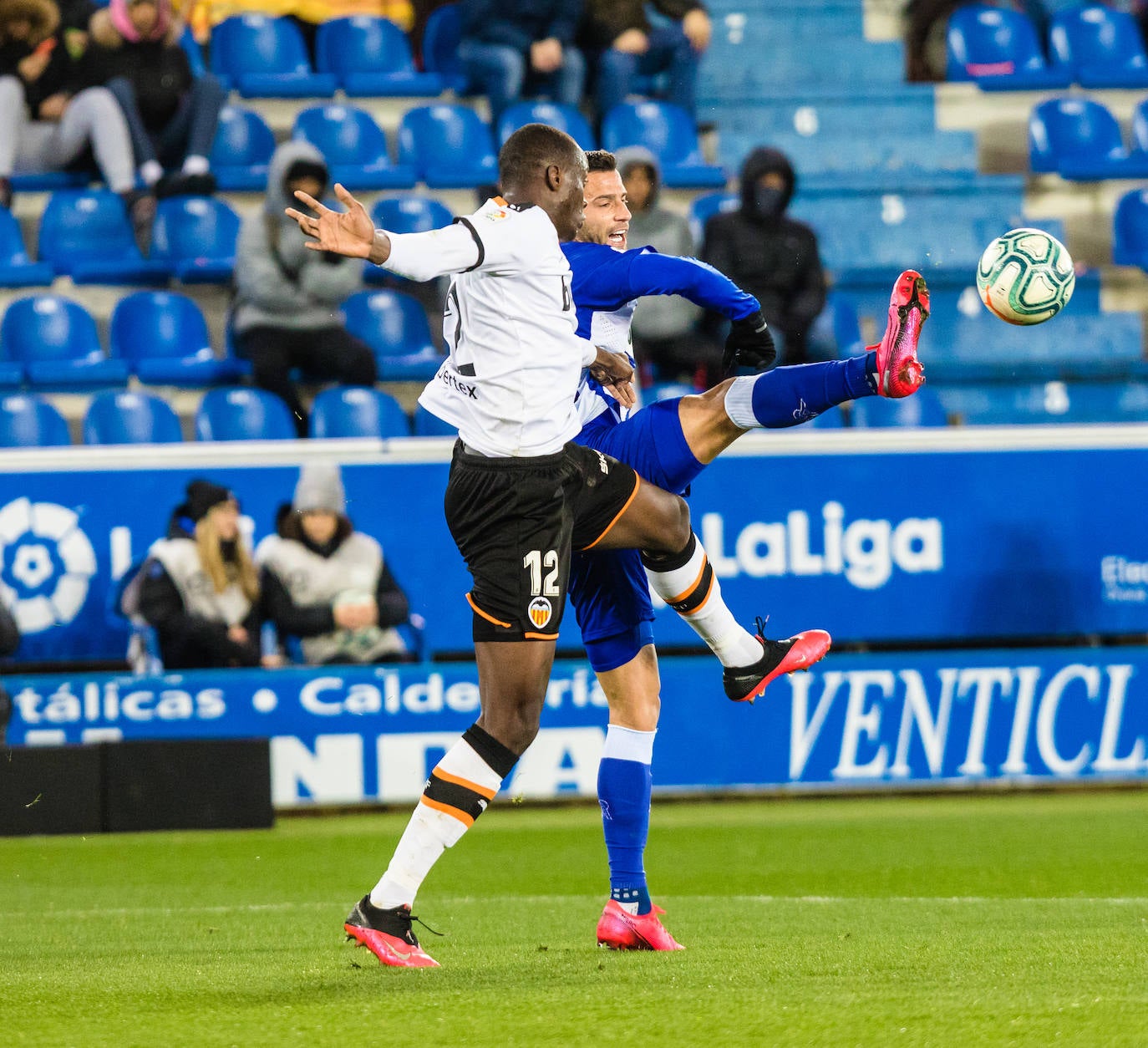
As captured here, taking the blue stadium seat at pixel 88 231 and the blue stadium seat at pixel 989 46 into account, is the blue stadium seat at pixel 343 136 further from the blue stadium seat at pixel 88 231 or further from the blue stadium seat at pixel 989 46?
the blue stadium seat at pixel 989 46

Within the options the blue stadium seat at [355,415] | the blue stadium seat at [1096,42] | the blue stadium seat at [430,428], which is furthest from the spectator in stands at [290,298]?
the blue stadium seat at [1096,42]

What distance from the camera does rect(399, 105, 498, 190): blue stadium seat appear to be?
463 inches

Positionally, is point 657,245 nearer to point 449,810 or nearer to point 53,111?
point 53,111

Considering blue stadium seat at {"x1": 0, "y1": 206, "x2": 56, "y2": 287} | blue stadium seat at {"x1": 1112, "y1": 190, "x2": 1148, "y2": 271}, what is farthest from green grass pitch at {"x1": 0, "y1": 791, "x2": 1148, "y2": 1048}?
blue stadium seat at {"x1": 1112, "y1": 190, "x2": 1148, "y2": 271}

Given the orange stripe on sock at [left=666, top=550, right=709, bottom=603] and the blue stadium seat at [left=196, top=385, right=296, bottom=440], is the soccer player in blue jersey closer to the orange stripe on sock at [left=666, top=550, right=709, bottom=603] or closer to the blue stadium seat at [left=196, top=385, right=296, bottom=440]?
the orange stripe on sock at [left=666, top=550, right=709, bottom=603]

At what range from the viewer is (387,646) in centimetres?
920

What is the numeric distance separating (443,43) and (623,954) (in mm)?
9057

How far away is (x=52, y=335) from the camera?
10.6 metres

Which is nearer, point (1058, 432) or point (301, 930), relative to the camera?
point (301, 930)

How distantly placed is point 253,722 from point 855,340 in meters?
4.25

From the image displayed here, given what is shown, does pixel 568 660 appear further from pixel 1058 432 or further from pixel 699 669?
pixel 1058 432

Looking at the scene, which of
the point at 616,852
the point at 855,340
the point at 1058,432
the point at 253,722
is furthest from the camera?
the point at 855,340

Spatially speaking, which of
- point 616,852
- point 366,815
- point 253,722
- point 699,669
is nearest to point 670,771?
point 699,669

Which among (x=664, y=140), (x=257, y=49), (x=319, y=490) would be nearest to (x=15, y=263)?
(x=257, y=49)
